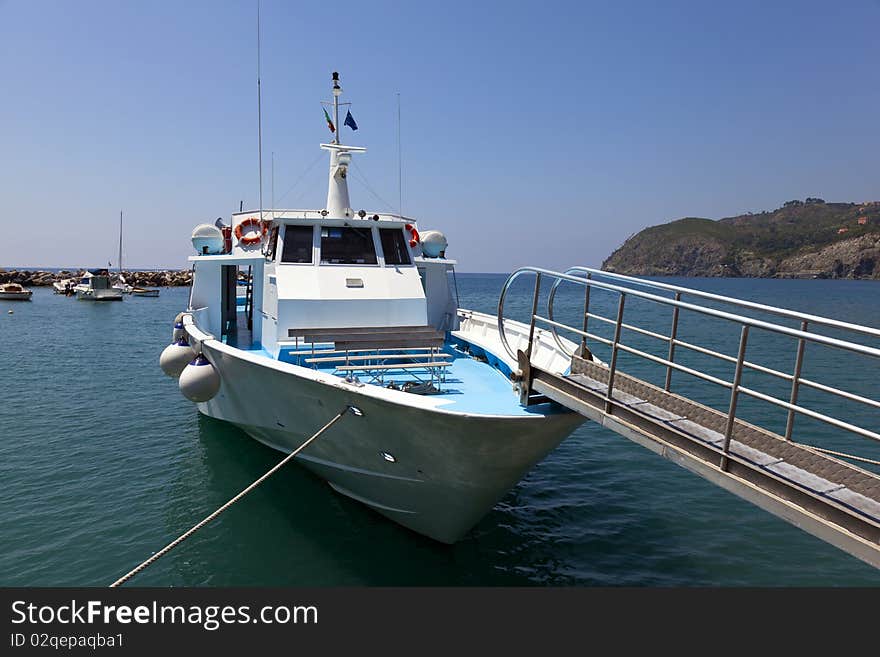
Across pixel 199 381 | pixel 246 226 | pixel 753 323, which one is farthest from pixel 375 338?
pixel 753 323

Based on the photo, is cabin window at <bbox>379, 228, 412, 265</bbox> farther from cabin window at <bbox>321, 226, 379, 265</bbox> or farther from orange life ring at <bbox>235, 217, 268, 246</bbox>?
orange life ring at <bbox>235, 217, 268, 246</bbox>

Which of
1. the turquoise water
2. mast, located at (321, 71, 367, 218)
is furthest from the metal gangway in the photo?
mast, located at (321, 71, 367, 218)

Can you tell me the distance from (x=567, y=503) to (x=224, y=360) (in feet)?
19.4

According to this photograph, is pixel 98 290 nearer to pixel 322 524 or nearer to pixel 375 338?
pixel 322 524

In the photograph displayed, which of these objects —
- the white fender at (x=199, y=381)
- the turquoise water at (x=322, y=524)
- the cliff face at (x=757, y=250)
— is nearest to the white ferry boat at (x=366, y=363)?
the white fender at (x=199, y=381)

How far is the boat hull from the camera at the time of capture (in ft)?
18.2

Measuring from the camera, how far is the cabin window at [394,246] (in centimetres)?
1016

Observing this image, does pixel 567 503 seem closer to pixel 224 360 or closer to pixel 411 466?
pixel 411 466

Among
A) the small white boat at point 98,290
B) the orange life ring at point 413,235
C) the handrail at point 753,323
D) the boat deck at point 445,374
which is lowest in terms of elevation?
the small white boat at point 98,290

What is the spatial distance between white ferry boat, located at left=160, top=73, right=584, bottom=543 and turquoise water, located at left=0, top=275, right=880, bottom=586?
2.29ft

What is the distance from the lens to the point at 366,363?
25.5 feet

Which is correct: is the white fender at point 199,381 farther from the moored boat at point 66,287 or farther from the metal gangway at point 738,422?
the moored boat at point 66,287

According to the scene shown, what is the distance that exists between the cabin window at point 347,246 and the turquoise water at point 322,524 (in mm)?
3805

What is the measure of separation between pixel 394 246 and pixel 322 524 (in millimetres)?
5168
